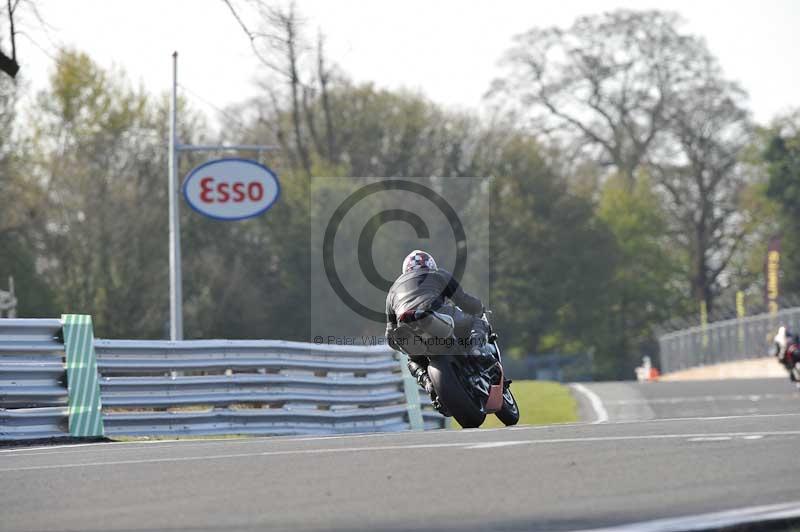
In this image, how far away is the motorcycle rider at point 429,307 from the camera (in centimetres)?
1164

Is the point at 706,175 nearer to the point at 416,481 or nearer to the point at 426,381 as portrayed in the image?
the point at 426,381

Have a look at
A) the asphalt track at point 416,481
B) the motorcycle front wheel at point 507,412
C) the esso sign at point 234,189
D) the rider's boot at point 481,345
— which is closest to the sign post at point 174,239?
the esso sign at point 234,189

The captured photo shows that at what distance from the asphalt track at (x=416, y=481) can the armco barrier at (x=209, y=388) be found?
7.83 ft

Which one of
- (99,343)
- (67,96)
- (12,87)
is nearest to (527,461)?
(99,343)

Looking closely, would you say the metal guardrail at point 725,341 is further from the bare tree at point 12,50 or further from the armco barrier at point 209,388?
the bare tree at point 12,50

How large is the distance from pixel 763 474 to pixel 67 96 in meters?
39.3

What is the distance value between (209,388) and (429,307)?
4471 mm

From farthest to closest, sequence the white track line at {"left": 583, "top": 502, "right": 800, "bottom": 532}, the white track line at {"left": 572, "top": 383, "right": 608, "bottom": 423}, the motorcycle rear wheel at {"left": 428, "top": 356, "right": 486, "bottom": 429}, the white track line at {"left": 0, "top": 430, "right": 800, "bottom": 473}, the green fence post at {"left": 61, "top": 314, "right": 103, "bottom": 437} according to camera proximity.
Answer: the white track line at {"left": 572, "top": 383, "right": 608, "bottom": 423}, the green fence post at {"left": 61, "top": 314, "right": 103, "bottom": 437}, the motorcycle rear wheel at {"left": 428, "top": 356, "right": 486, "bottom": 429}, the white track line at {"left": 0, "top": 430, "right": 800, "bottom": 473}, the white track line at {"left": 583, "top": 502, "right": 800, "bottom": 532}

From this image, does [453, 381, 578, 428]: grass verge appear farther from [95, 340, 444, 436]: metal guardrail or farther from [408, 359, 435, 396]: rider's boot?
[408, 359, 435, 396]: rider's boot

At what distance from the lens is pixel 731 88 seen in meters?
57.7

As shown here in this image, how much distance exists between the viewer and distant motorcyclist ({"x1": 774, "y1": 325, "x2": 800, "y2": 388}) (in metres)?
27.2

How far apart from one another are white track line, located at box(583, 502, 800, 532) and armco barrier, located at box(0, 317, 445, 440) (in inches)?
317

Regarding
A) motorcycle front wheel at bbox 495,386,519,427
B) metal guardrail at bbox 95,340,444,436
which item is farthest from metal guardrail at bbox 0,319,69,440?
motorcycle front wheel at bbox 495,386,519,427

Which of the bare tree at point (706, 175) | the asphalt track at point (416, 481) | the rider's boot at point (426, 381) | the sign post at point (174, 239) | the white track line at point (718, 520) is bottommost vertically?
the white track line at point (718, 520)
